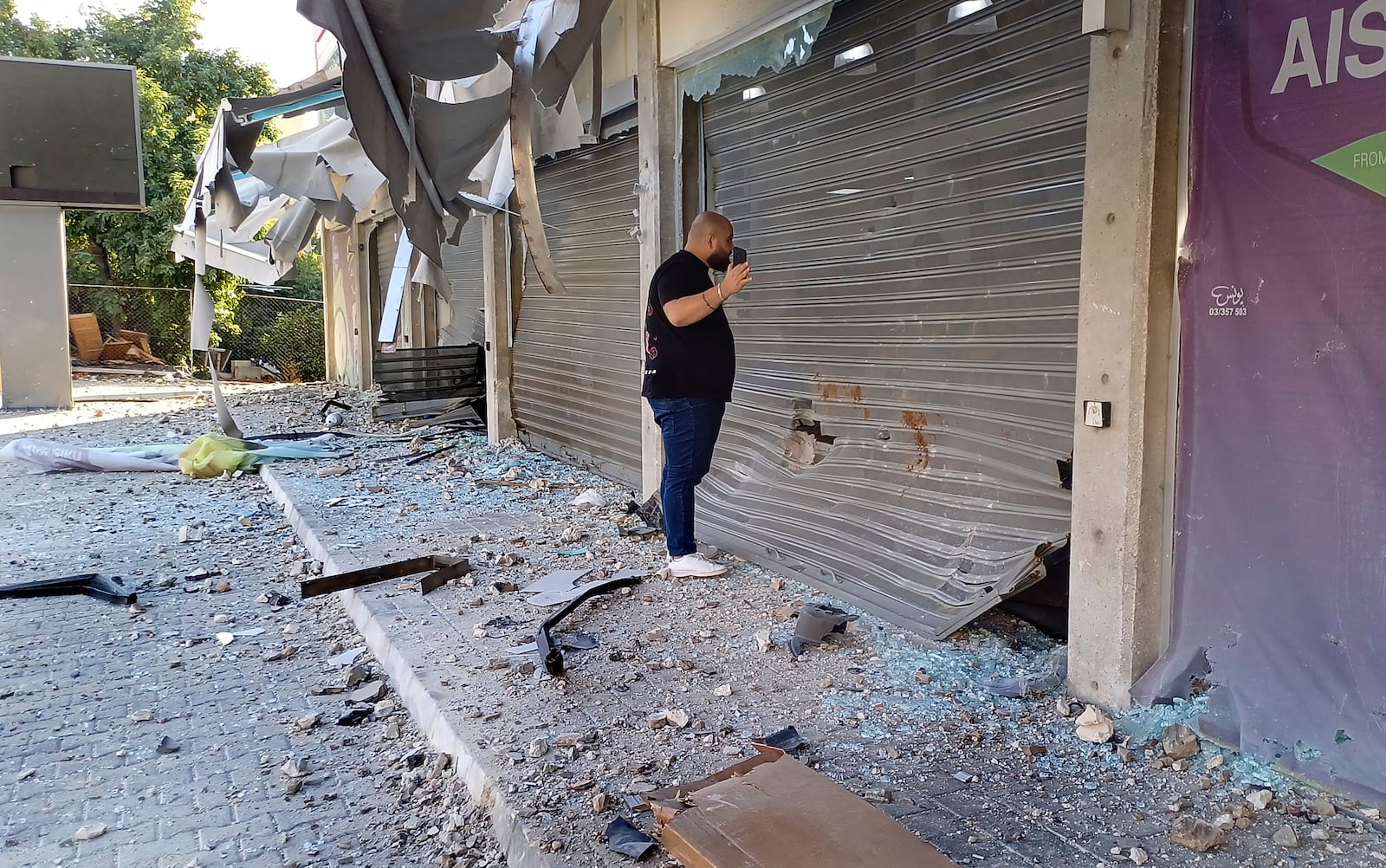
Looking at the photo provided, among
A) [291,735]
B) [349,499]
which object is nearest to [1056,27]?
[291,735]

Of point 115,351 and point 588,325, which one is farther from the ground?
point 588,325

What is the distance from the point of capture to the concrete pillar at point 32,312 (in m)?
13.5

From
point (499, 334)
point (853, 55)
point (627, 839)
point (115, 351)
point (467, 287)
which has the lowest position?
point (627, 839)

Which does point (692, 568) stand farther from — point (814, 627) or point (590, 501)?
point (590, 501)

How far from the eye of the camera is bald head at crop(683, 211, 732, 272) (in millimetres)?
4617

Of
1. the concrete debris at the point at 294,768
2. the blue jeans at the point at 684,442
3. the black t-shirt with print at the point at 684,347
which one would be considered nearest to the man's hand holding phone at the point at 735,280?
the black t-shirt with print at the point at 684,347

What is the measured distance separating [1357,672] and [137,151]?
55.1 feet

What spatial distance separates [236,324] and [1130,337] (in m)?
24.8

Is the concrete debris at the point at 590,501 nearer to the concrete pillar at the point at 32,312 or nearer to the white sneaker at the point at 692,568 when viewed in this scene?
the white sneaker at the point at 692,568

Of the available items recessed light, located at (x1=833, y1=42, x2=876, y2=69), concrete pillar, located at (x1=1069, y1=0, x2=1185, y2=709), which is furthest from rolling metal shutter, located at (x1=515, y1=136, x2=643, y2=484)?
concrete pillar, located at (x1=1069, y1=0, x2=1185, y2=709)

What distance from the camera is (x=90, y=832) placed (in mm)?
2754

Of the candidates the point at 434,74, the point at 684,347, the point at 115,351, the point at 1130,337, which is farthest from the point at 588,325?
the point at 115,351

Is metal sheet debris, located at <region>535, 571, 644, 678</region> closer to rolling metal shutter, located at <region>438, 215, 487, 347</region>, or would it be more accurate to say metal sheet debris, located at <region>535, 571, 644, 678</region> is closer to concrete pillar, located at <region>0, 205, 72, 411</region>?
rolling metal shutter, located at <region>438, 215, 487, 347</region>

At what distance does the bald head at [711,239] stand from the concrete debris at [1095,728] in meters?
2.71
